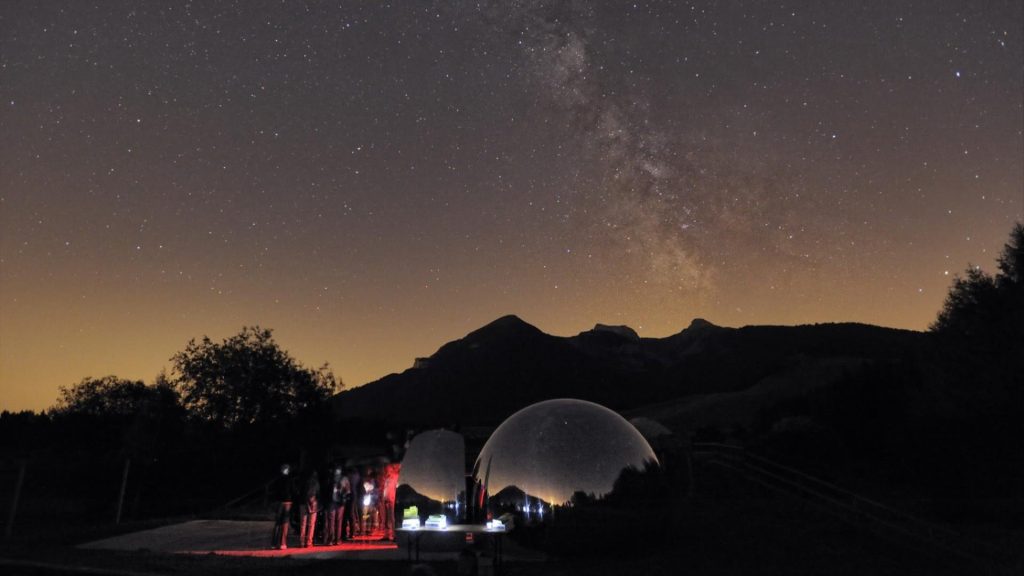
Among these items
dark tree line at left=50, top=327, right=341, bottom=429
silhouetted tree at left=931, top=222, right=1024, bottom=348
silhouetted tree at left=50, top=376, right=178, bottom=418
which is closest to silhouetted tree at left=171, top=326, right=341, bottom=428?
dark tree line at left=50, top=327, right=341, bottom=429

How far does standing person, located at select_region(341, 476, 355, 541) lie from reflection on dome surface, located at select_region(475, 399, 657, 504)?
4.33 meters

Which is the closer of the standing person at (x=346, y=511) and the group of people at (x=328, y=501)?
the group of people at (x=328, y=501)

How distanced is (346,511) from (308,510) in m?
1.35

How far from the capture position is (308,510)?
15.9m

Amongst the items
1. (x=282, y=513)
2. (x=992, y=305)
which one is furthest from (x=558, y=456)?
(x=992, y=305)

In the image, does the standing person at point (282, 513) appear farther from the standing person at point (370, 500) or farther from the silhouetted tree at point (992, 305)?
the silhouetted tree at point (992, 305)

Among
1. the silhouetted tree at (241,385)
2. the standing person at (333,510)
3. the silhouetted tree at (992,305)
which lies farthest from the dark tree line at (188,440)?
the silhouetted tree at (992,305)

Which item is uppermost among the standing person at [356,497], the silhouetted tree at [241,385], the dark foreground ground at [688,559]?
the silhouetted tree at [241,385]

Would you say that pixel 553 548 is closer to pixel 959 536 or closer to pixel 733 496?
pixel 959 536

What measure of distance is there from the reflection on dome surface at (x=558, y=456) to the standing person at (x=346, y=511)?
14.2 feet

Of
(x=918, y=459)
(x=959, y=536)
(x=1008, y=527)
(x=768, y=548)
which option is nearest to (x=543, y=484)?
(x=768, y=548)

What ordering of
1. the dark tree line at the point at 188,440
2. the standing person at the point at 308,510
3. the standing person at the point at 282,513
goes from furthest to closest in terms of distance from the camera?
the dark tree line at the point at 188,440 < the standing person at the point at 308,510 < the standing person at the point at 282,513

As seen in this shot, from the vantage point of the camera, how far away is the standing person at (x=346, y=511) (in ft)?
53.9

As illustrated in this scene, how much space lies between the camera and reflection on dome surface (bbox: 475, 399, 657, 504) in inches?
484
